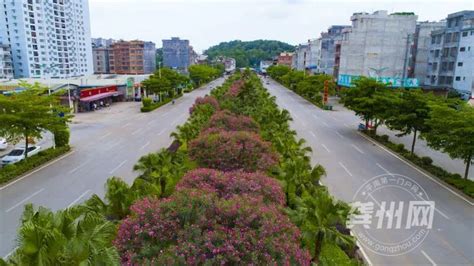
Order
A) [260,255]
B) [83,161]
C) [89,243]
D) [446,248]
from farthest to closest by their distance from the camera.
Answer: [83,161] → [446,248] → [260,255] → [89,243]

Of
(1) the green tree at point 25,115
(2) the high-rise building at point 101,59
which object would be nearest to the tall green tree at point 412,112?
(1) the green tree at point 25,115

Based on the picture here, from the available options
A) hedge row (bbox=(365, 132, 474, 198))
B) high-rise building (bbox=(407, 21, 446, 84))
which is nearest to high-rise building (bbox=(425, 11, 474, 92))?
high-rise building (bbox=(407, 21, 446, 84))

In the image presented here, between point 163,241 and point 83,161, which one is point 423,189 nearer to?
point 163,241

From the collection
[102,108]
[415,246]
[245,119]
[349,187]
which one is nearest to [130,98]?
[102,108]

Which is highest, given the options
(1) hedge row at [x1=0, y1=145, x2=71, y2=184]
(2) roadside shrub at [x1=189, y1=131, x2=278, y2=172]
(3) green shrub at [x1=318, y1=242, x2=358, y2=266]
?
(2) roadside shrub at [x1=189, y1=131, x2=278, y2=172]

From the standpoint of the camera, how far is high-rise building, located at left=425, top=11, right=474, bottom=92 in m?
50.2

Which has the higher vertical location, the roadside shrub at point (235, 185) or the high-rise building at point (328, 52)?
the high-rise building at point (328, 52)

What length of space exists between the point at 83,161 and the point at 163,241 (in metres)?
19.4

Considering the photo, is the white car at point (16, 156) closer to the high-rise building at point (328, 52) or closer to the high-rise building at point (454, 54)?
the high-rise building at point (454, 54)

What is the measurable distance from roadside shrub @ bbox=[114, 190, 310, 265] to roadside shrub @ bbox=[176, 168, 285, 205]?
158 cm

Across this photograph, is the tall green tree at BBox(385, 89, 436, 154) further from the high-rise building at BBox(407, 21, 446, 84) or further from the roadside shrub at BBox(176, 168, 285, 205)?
the high-rise building at BBox(407, 21, 446, 84)

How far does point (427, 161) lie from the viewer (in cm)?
2381

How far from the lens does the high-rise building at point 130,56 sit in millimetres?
110375

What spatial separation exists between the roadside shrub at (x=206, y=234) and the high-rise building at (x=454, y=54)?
53.3 meters
